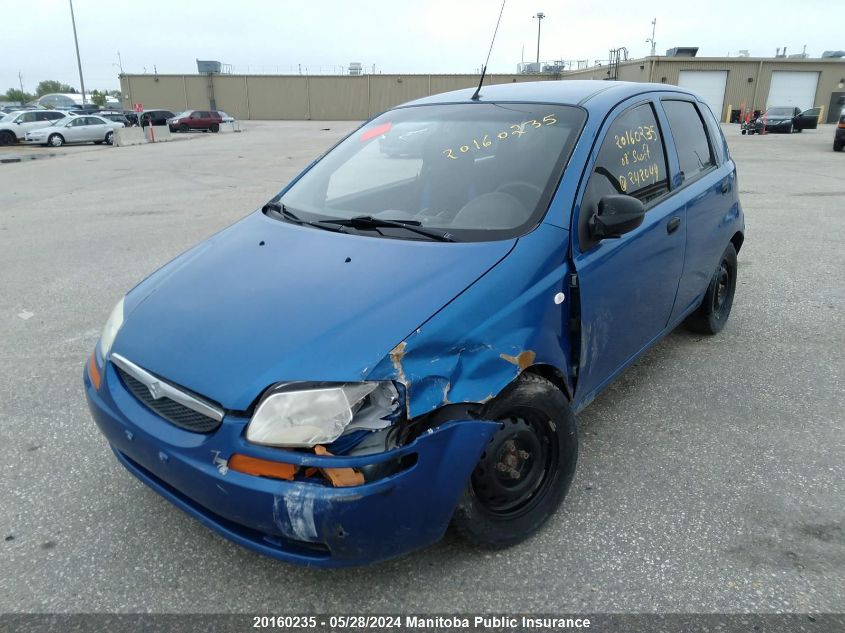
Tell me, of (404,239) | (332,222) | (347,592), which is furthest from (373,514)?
(332,222)

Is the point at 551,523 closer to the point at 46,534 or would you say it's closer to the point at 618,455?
the point at 618,455

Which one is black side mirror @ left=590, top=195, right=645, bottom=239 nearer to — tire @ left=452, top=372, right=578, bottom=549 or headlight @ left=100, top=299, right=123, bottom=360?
tire @ left=452, top=372, right=578, bottom=549

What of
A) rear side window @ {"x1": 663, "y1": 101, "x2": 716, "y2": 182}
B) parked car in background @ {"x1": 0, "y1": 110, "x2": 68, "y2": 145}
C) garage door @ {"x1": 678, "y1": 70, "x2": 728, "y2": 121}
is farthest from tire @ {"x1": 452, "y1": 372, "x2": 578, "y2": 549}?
garage door @ {"x1": 678, "y1": 70, "x2": 728, "y2": 121}

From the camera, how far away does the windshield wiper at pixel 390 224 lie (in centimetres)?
255

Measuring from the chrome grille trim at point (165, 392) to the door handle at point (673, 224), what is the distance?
2.36m

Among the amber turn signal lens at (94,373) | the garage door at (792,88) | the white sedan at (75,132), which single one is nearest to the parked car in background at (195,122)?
the white sedan at (75,132)

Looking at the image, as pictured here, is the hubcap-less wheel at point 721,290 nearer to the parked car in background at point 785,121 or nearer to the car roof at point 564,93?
the car roof at point 564,93

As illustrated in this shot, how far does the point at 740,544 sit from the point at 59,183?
48.6 feet

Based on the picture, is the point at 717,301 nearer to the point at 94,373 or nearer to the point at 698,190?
the point at 698,190

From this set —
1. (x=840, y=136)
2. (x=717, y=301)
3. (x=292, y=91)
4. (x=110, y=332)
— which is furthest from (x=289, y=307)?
(x=292, y=91)

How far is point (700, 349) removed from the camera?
421cm

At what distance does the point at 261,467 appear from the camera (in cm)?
188

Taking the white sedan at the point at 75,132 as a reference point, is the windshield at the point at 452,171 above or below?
above

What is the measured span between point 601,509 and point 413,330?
4.05 ft
